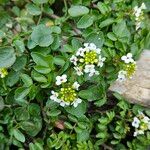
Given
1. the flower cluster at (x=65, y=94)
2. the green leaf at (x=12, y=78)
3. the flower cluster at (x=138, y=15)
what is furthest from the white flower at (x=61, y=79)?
the flower cluster at (x=138, y=15)

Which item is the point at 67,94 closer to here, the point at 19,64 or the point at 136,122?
the point at 19,64

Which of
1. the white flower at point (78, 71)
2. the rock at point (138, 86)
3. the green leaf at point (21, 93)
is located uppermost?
the white flower at point (78, 71)

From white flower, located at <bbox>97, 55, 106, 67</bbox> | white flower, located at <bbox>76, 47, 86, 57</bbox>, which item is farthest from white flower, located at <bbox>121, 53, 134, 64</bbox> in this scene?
white flower, located at <bbox>76, 47, 86, 57</bbox>

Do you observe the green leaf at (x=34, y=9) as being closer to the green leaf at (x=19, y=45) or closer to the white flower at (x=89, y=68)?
the green leaf at (x=19, y=45)

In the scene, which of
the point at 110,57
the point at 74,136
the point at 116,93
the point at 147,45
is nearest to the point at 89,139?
the point at 74,136

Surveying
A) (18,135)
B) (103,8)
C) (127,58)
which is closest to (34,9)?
(103,8)

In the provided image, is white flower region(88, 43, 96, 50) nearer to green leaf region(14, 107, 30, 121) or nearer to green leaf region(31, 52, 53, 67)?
green leaf region(31, 52, 53, 67)
